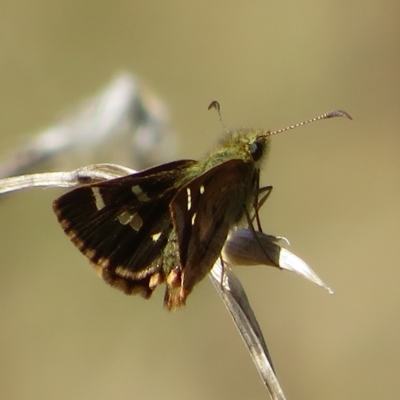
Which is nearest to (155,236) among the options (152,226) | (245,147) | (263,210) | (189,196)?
(152,226)

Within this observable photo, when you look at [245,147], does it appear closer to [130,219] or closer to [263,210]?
[130,219]

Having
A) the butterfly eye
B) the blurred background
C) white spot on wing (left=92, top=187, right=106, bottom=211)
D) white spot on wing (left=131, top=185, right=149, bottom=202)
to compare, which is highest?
the blurred background

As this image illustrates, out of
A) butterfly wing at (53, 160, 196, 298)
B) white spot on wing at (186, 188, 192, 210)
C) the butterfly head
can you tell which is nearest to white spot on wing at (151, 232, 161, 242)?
butterfly wing at (53, 160, 196, 298)

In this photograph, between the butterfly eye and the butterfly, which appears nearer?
the butterfly

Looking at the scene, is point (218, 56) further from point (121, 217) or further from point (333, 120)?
point (121, 217)

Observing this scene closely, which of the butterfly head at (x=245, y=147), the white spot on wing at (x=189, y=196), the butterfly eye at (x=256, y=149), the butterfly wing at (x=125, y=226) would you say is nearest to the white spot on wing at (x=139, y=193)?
the butterfly wing at (x=125, y=226)

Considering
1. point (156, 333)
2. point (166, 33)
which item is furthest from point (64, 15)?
point (156, 333)

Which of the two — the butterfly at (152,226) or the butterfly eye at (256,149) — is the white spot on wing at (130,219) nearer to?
the butterfly at (152,226)

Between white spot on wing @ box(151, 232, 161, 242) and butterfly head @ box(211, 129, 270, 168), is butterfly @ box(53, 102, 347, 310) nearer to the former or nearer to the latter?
white spot on wing @ box(151, 232, 161, 242)
